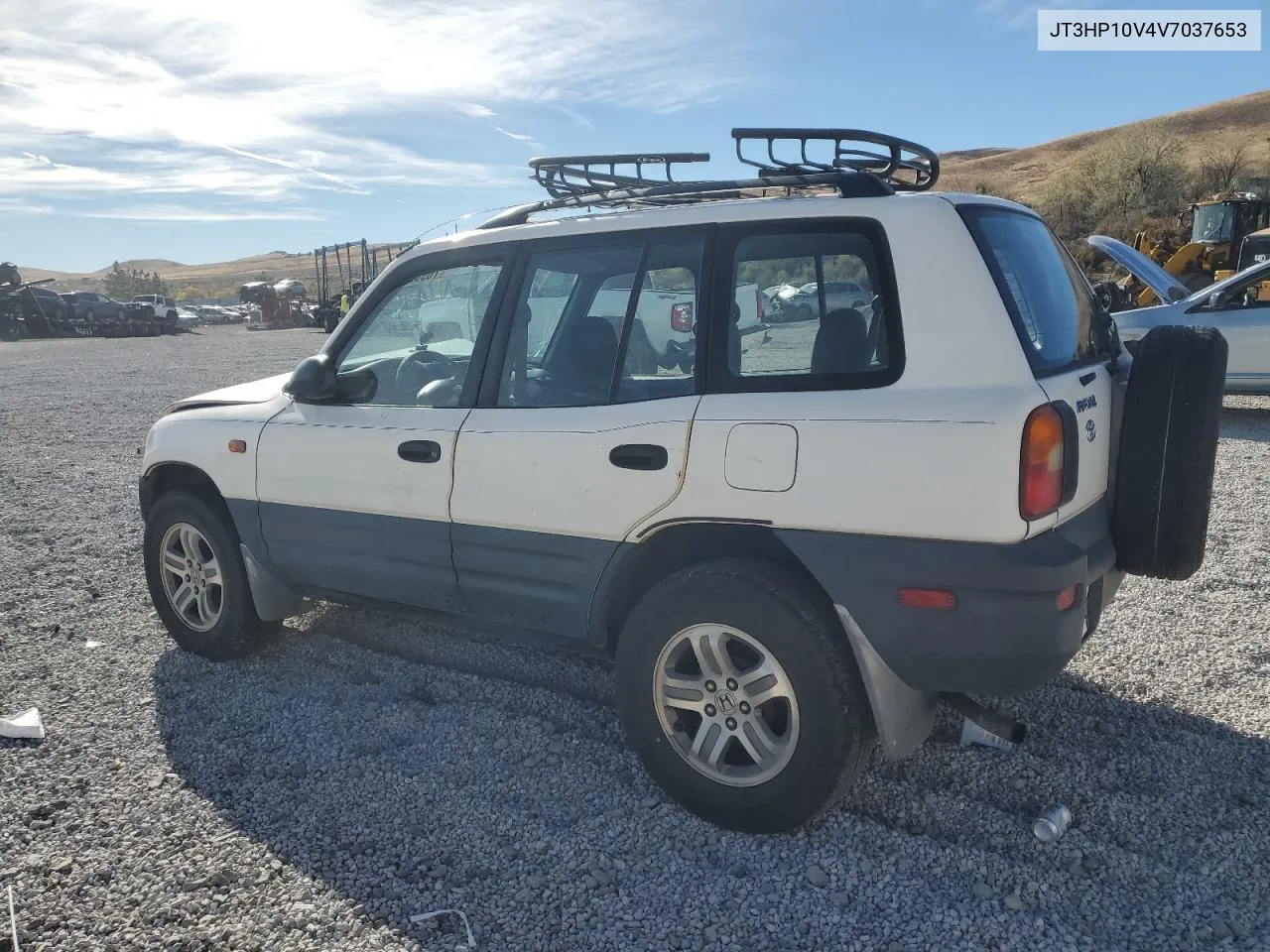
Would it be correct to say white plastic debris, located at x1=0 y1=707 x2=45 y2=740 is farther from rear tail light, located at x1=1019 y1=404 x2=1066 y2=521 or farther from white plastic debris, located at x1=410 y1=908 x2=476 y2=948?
rear tail light, located at x1=1019 y1=404 x2=1066 y2=521

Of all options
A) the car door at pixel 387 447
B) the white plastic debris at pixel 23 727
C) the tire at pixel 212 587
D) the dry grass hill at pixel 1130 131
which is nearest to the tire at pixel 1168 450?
the car door at pixel 387 447

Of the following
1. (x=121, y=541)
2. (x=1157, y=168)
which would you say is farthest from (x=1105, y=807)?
(x=1157, y=168)

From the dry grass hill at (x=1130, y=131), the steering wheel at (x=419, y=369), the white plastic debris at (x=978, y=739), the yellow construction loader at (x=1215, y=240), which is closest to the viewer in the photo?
the white plastic debris at (x=978, y=739)

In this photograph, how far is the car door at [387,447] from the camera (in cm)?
362

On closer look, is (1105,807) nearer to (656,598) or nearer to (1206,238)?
Answer: (656,598)

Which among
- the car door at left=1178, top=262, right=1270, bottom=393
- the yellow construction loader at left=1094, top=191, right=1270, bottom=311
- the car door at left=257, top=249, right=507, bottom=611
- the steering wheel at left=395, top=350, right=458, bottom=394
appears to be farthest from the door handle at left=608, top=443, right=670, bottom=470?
the yellow construction loader at left=1094, top=191, right=1270, bottom=311

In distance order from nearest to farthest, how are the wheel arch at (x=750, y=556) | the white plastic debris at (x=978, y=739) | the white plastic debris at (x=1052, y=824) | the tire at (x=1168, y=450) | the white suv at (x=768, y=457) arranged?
the white suv at (x=768, y=457), the wheel arch at (x=750, y=556), the white plastic debris at (x=1052, y=824), the tire at (x=1168, y=450), the white plastic debris at (x=978, y=739)

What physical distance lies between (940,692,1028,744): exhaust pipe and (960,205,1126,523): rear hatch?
67cm

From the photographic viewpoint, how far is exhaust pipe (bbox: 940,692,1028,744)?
9.56 ft

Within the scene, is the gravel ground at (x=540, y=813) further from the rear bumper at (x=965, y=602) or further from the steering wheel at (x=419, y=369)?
the steering wheel at (x=419, y=369)

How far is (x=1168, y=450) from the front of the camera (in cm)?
303

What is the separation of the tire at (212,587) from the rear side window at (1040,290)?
11.1 ft

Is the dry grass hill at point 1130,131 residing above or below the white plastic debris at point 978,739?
above

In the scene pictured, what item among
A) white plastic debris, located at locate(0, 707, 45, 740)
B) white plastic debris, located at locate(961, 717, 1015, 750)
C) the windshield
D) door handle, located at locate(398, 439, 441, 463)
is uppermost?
the windshield
